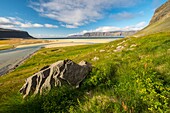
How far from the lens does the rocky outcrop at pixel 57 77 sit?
28.0 ft

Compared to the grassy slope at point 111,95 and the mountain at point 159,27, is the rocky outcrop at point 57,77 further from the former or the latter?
the mountain at point 159,27

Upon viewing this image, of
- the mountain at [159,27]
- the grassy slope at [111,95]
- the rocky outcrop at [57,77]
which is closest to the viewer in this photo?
the grassy slope at [111,95]

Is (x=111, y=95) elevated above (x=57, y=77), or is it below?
below

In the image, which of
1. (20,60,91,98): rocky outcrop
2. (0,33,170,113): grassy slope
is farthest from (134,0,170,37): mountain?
(0,33,170,113): grassy slope

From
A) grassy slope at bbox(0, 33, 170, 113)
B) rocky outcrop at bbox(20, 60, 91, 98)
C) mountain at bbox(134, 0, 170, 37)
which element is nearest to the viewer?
grassy slope at bbox(0, 33, 170, 113)

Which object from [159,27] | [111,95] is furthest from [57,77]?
[159,27]

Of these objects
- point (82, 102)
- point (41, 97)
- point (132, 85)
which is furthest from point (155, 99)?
point (41, 97)

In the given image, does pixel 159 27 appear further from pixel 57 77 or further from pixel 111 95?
pixel 111 95

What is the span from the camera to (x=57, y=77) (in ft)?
28.9

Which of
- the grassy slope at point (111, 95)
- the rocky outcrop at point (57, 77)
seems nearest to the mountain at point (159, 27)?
the rocky outcrop at point (57, 77)

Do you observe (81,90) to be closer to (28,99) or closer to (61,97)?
(61,97)

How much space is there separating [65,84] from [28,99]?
1.99 metres

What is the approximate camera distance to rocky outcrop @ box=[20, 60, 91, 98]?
336 inches

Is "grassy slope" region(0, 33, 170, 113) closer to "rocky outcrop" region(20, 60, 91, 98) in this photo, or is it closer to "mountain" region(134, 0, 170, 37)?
"rocky outcrop" region(20, 60, 91, 98)
